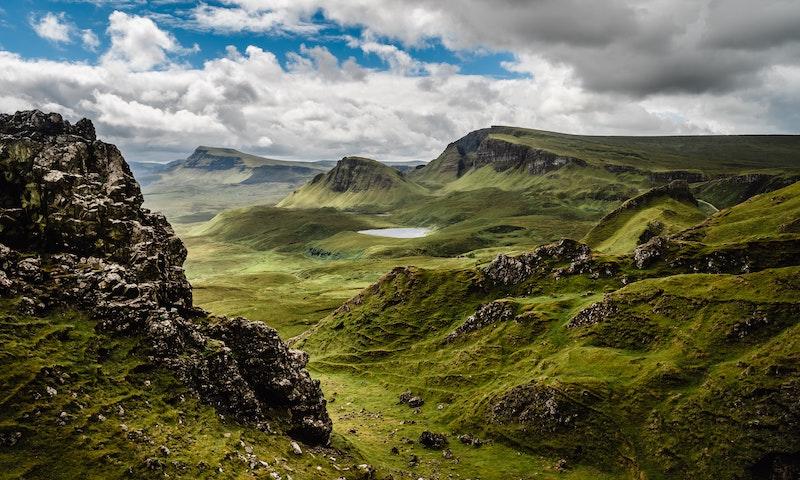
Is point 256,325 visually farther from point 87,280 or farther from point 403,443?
point 403,443

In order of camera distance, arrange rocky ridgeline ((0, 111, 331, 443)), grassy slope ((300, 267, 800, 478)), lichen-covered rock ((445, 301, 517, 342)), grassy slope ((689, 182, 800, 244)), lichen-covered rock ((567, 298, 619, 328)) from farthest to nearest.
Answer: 1. grassy slope ((689, 182, 800, 244))
2. lichen-covered rock ((445, 301, 517, 342))
3. lichen-covered rock ((567, 298, 619, 328))
4. grassy slope ((300, 267, 800, 478))
5. rocky ridgeline ((0, 111, 331, 443))

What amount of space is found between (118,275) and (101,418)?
20.2 meters

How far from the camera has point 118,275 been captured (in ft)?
205

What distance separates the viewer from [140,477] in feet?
148

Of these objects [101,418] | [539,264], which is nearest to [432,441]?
[101,418]

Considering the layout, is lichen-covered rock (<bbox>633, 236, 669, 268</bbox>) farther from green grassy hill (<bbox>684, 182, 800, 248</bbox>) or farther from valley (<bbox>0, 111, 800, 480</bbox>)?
green grassy hill (<bbox>684, 182, 800, 248</bbox>)

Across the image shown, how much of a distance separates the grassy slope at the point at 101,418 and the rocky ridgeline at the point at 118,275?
2.87 m

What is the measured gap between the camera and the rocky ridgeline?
59.6 meters

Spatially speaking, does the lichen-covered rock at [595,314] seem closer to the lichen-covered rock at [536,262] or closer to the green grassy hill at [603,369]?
the green grassy hill at [603,369]

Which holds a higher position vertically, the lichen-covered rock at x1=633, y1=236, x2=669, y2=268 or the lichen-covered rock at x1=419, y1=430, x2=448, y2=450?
the lichen-covered rock at x1=633, y1=236, x2=669, y2=268

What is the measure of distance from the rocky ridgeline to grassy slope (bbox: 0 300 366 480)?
2871mm

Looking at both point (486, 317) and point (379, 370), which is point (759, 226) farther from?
point (379, 370)

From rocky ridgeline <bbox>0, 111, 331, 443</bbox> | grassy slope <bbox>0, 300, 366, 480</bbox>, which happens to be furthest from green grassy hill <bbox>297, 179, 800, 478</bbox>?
grassy slope <bbox>0, 300, 366, 480</bbox>

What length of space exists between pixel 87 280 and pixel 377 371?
94.6 meters
